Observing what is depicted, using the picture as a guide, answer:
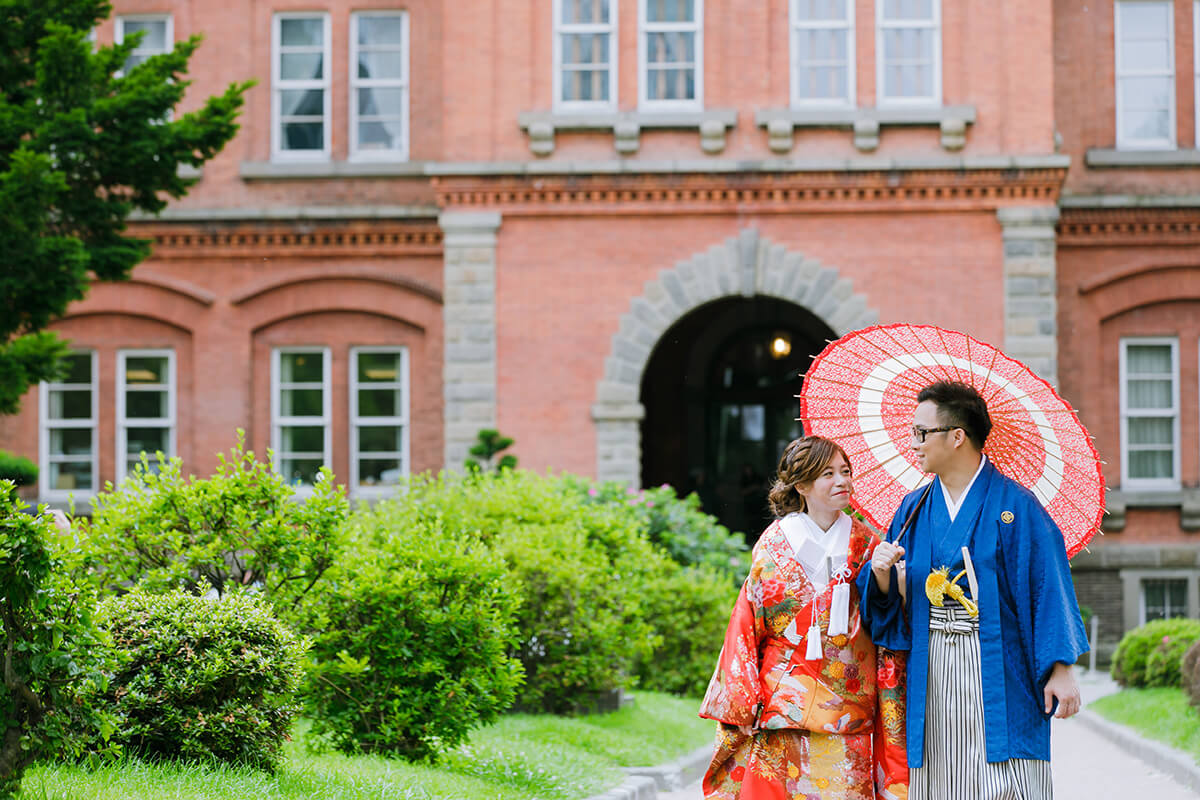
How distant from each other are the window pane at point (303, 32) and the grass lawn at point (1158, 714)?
12692 mm

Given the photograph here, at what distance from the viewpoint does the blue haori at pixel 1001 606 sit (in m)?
4.40

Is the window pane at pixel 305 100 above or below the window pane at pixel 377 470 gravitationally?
above

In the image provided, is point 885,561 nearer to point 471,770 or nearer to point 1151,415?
point 471,770

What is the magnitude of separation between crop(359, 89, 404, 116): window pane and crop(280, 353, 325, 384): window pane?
3337 mm

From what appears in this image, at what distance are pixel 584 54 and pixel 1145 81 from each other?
294 inches

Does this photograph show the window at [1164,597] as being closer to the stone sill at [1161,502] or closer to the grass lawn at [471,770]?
Result: the stone sill at [1161,502]

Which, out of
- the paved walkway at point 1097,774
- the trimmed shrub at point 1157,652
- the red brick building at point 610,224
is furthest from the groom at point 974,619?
the red brick building at point 610,224

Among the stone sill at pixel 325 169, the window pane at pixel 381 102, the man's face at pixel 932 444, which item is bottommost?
the man's face at pixel 932 444

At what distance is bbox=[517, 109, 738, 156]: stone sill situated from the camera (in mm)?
16141

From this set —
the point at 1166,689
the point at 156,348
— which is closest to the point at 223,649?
the point at 1166,689

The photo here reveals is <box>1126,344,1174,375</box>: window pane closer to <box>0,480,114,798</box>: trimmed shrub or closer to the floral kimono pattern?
the floral kimono pattern

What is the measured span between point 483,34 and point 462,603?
34.8ft

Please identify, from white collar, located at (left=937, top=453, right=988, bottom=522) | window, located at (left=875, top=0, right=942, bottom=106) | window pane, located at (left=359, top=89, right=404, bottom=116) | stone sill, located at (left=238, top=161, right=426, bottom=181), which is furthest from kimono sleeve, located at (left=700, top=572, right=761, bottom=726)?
window pane, located at (left=359, top=89, right=404, bottom=116)

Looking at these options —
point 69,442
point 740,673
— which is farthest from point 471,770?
point 69,442
